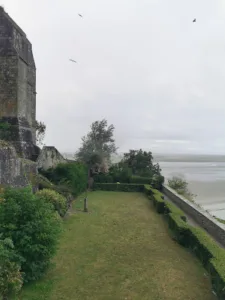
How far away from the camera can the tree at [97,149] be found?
27.9 metres

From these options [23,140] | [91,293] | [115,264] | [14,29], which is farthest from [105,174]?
[91,293]

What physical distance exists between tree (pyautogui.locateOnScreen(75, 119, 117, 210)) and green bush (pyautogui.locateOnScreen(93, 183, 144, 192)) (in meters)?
0.97

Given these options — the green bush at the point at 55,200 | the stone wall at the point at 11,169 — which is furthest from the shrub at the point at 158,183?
the stone wall at the point at 11,169

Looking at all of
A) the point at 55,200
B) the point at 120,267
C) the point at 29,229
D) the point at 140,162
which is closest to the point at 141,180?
the point at 140,162

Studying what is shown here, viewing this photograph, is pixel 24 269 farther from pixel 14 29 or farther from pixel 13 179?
pixel 14 29

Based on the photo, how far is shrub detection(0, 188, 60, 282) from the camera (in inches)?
252

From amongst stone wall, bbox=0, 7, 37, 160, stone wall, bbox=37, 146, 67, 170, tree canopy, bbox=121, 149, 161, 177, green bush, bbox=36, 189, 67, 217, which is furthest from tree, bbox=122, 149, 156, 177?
green bush, bbox=36, 189, 67, 217

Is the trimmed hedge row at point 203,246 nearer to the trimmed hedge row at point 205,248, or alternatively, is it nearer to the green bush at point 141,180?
the trimmed hedge row at point 205,248

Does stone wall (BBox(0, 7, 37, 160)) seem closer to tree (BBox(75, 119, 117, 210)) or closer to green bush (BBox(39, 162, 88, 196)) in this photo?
green bush (BBox(39, 162, 88, 196))

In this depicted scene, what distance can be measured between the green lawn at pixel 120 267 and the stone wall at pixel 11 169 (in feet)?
9.01

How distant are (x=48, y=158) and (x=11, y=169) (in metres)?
10.6

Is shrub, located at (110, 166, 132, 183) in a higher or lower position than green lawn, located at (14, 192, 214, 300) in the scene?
higher

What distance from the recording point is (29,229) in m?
6.46

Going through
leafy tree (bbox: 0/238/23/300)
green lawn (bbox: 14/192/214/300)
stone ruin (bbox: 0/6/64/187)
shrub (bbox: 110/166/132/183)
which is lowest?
green lawn (bbox: 14/192/214/300)
